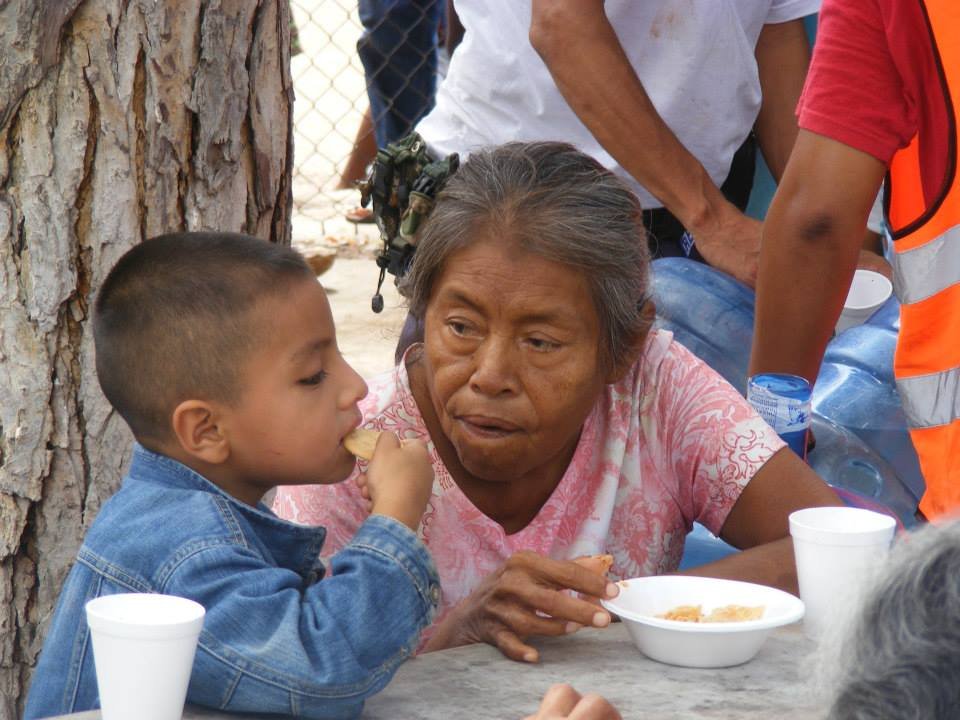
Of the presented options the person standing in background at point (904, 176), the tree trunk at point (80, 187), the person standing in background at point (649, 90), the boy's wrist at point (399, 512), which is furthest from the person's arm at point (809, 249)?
the boy's wrist at point (399, 512)

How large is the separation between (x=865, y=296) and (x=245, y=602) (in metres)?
2.21

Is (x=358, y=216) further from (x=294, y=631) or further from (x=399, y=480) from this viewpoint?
(x=294, y=631)

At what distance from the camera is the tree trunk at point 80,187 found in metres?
2.12

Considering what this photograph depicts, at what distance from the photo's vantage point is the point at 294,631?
144 centimetres

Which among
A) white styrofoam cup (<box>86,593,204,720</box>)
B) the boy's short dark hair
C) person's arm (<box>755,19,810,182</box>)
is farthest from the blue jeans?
white styrofoam cup (<box>86,593,204,720</box>)

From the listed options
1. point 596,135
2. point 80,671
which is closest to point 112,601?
point 80,671

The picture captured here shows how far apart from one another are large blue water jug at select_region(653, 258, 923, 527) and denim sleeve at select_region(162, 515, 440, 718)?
1723 millimetres

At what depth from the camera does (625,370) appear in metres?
2.20

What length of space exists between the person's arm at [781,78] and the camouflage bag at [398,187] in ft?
3.31

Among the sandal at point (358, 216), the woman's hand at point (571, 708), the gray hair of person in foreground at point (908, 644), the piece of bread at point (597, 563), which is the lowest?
the sandal at point (358, 216)

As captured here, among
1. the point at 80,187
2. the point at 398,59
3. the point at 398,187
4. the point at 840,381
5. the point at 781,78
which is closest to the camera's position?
the point at 80,187

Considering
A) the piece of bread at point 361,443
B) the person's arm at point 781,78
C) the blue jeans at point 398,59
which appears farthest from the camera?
the blue jeans at point 398,59

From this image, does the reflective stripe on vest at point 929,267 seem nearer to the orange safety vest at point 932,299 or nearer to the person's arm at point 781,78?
the orange safety vest at point 932,299

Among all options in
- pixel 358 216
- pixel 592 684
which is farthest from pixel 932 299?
pixel 358 216
